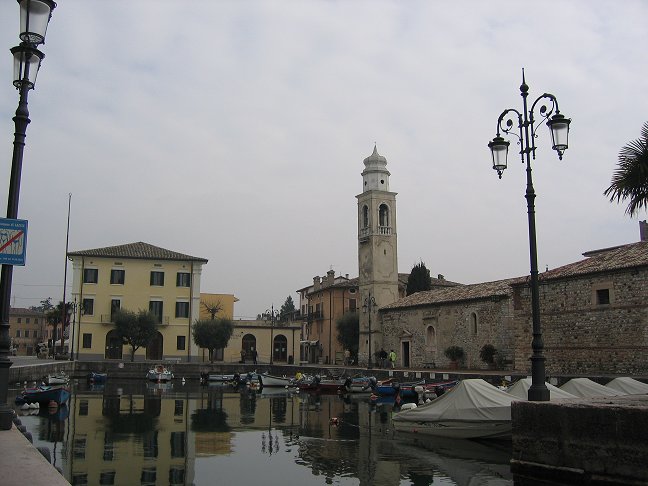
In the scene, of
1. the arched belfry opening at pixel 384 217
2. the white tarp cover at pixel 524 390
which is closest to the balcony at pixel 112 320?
the arched belfry opening at pixel 384 217

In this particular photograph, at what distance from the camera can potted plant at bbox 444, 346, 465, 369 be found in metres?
41.8

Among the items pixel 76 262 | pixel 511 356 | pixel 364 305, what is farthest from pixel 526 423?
pixel 76 262

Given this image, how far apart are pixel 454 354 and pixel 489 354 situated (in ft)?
12.7

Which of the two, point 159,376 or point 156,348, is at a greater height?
point 156,348

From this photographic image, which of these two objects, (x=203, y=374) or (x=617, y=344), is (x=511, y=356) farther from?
(x=203, y=374)

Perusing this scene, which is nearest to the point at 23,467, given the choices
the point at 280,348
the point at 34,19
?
the point at 34,19

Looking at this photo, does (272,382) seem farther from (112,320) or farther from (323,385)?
(112,320)

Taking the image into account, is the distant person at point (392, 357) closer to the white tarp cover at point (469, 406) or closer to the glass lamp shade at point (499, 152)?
the white tarp cover at point (469, 406)

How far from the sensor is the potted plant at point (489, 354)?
38.6 m

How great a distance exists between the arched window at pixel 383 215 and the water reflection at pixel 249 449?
3043 cm

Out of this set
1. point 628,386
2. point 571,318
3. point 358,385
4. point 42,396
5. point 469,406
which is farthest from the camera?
point 358,385

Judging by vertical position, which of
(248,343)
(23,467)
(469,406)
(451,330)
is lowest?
(469,406)

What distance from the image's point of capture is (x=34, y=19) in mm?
8805

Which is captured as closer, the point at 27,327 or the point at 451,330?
the point at 451,330
